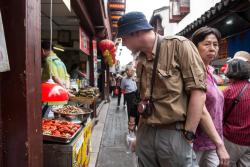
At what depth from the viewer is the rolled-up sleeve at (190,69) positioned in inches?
97.6

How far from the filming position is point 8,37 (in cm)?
260

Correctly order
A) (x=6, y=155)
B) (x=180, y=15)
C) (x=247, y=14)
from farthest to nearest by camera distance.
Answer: (x=180, y=15) → (x=247, y=14) → (x=6, y=155)

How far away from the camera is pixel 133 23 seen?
102 inches

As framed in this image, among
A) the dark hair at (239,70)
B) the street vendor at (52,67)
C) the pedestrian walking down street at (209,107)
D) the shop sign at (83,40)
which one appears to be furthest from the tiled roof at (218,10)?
the street vendor at (52,67)

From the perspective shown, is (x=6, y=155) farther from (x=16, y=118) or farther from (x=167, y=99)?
(x=167, y=99)

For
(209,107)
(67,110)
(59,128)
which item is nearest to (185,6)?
(67,110)

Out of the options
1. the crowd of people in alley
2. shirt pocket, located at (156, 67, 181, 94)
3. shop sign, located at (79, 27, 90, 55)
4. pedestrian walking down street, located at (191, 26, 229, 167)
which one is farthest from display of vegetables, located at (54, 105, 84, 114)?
shop sign, located at (79, 27, 90, 55)

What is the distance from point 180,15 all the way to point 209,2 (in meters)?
6.66

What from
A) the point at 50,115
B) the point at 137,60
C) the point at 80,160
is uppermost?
the point at 137,60

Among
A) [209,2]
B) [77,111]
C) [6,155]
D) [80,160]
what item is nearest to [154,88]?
[6,155]

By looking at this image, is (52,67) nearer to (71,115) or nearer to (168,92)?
(71,115)

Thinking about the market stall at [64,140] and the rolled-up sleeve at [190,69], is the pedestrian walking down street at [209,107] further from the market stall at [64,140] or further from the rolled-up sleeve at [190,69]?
the market stall at [64,140]

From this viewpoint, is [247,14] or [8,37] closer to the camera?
[8,37]

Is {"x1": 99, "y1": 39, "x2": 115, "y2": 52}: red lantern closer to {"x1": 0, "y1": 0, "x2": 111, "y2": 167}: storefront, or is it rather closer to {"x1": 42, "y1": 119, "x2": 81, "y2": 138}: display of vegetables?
{"x1": 42, "y1": 119, "x2": 81, "y2": 138}: display of vegetables
